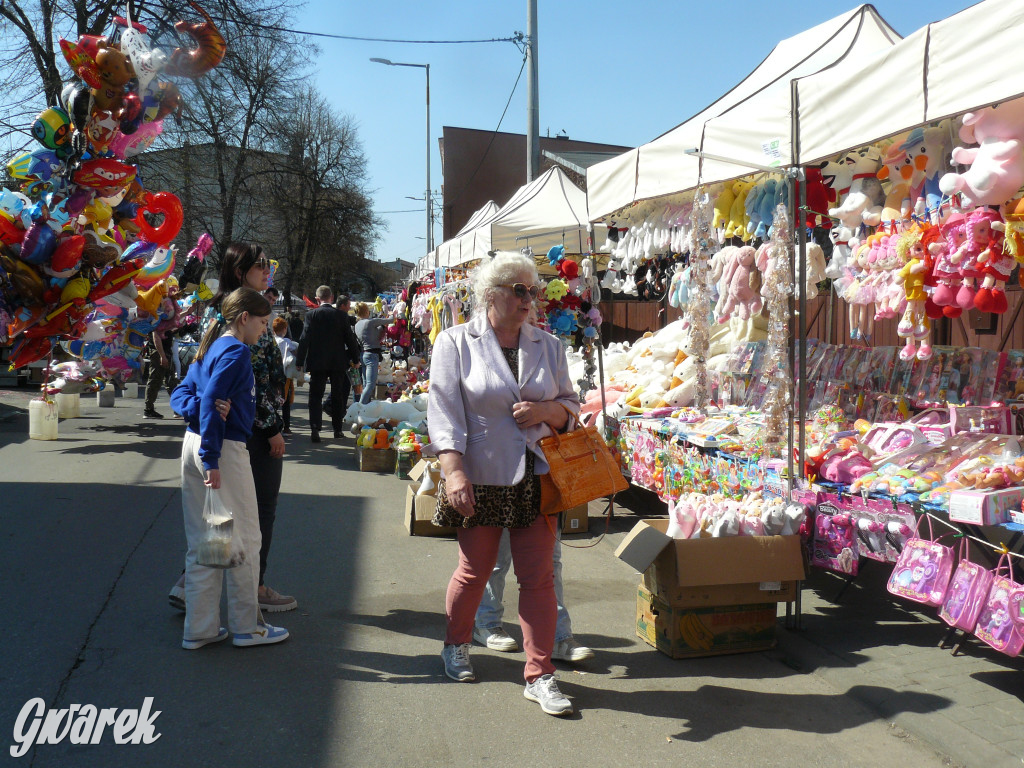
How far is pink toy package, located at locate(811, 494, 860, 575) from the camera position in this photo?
4.02m

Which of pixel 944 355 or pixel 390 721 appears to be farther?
pixel 944 355

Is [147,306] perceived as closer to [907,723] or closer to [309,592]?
[309,592]

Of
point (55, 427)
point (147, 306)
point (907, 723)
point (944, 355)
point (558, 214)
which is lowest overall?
point (907, 723)

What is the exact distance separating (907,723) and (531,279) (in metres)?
2.26

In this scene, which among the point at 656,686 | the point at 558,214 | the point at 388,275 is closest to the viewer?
the point at 656,686

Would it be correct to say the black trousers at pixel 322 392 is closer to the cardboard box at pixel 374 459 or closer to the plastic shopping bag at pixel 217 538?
the cardboard box at pixel 374 459

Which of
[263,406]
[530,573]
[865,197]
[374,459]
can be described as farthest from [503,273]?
[374,459]

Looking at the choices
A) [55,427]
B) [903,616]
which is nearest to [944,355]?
[903,616]

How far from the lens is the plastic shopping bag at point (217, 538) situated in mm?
3721

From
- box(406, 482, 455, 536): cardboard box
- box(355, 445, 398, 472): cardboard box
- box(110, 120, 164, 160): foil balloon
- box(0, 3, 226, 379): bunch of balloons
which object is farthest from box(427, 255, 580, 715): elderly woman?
box(355, 445, 398, 472): cardboard box

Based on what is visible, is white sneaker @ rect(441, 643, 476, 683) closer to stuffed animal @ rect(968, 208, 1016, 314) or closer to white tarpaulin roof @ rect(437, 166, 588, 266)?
stuffed animal @ rect(968, 208, 1016, 314)

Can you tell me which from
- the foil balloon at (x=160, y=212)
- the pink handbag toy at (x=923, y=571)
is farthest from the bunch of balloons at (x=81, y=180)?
the pink handbag toy at (x=923, y=571)

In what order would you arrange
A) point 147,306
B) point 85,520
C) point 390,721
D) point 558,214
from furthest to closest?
1. point 558,214
2. point 147,306
3. point 85,520
4. point 390,721

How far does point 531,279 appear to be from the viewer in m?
3.42
